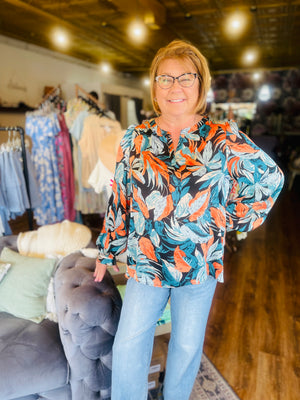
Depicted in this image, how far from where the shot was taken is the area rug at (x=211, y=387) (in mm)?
1587

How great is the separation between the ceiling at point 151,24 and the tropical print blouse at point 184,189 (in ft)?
9.60

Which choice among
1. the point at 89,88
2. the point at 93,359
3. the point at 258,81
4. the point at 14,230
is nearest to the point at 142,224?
the point at 93,359

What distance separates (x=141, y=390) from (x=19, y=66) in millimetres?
5671

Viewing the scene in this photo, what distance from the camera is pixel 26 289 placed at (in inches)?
61.6

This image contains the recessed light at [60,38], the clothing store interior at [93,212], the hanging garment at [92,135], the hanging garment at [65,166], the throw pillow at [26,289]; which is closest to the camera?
the clothing store interior at [93,212]

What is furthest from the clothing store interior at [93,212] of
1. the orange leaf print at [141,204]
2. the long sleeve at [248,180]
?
the long sleeve at [248,180]

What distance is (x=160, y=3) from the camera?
3.87 metres

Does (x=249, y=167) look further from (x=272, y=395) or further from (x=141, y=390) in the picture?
(x=272, y=395)

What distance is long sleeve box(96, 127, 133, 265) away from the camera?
1191mm

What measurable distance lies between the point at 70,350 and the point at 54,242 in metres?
0.69

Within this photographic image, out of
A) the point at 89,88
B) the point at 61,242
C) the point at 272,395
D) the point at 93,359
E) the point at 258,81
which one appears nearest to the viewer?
the point at 93,359

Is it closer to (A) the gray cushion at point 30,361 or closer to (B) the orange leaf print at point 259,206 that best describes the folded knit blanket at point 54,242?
(A) the gray cushion at point 30,361

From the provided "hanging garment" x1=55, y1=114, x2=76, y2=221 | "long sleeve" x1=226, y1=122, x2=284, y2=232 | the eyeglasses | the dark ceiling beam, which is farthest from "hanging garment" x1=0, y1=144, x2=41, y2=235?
the dark ceiling beam

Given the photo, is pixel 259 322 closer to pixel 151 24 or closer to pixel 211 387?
pixel 211 387
